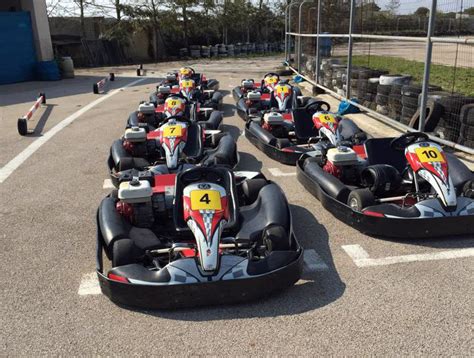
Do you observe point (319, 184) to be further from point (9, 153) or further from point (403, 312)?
point (9, 153)

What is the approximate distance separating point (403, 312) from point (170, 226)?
1.89 meters

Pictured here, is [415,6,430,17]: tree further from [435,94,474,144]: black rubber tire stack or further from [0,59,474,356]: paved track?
[0,59,474,356]: paved track

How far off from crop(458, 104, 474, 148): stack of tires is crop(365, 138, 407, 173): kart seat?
5.38ft

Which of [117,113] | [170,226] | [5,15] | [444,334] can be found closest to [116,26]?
[5,15]

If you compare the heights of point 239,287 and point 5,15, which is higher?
point 5,15

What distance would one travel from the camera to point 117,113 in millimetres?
10445

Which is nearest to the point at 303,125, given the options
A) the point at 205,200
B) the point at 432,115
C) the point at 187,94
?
the point at 432,115

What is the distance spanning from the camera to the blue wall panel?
16359 mm

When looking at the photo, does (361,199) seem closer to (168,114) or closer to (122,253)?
(122,253)

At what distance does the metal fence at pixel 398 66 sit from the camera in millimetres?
6367

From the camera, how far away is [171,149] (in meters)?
5.34

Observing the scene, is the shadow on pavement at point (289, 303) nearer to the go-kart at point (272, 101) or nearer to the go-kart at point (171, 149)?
the go-kart at point (171, 149)

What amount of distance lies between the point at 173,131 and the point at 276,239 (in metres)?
2.48

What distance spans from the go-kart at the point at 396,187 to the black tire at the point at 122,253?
5.98 feet
